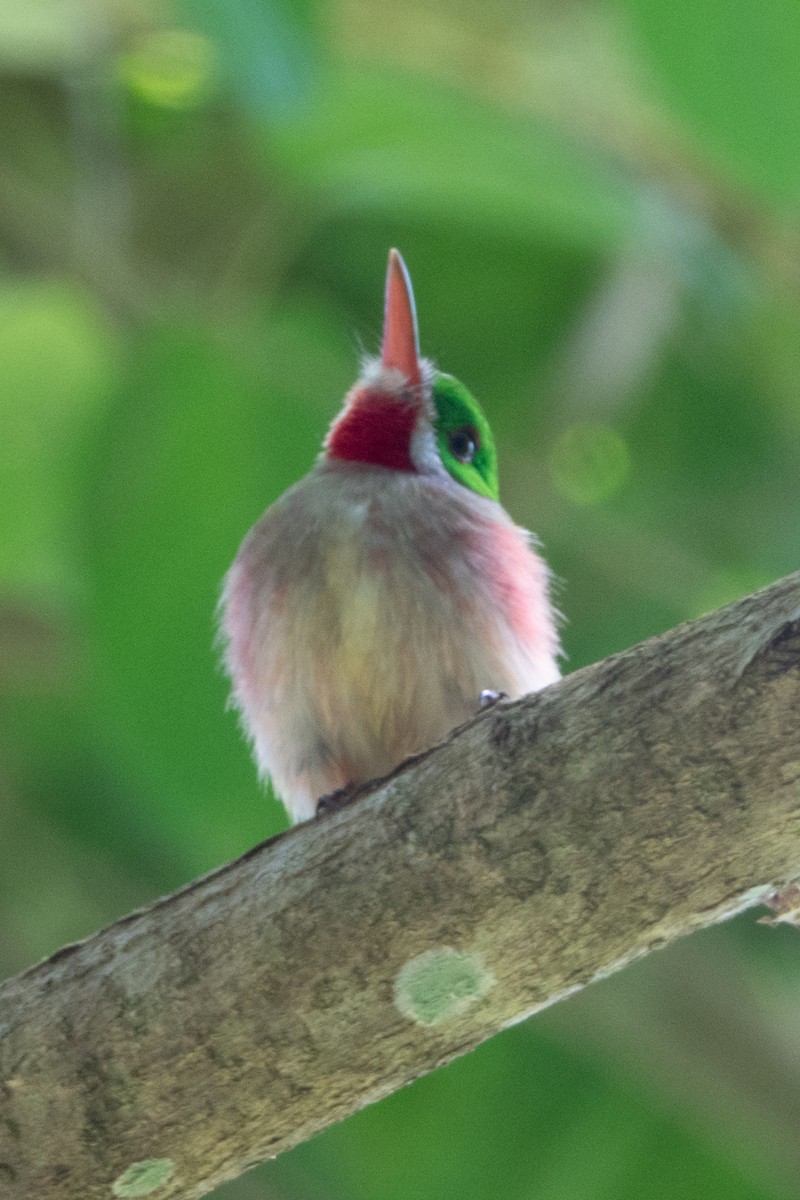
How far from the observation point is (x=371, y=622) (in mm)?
2846

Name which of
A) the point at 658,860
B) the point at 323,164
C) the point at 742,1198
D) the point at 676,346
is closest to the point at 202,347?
the point at 323,164

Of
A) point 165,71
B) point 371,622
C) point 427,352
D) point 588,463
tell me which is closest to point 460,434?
point 371,622

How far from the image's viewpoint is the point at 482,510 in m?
3.16

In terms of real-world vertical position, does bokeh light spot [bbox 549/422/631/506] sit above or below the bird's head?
above

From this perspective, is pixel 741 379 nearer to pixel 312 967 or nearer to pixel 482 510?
pixel 482 510

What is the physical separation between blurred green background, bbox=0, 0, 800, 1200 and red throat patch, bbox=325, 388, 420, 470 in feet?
2.82

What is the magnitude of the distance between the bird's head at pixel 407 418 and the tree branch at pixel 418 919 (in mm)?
1163

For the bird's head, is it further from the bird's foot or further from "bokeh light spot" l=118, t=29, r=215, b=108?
"bokeh light spot" l=118, t=29, r=215, b=108

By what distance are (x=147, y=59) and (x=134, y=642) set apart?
2.03 meters

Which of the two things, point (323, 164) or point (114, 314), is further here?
point (114, 314)

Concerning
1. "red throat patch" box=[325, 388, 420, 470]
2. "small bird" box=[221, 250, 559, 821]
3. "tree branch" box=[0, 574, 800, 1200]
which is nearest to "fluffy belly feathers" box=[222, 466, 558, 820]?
"small bird" box=[221, 250, 559, 821]

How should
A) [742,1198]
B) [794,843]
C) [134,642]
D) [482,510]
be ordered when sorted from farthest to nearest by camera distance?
[742,1198] < [134,642] < [482,510] < [794,843]

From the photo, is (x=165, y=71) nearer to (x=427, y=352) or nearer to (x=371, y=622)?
(x=427, y=352)

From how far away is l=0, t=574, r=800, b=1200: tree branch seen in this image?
203 cm
